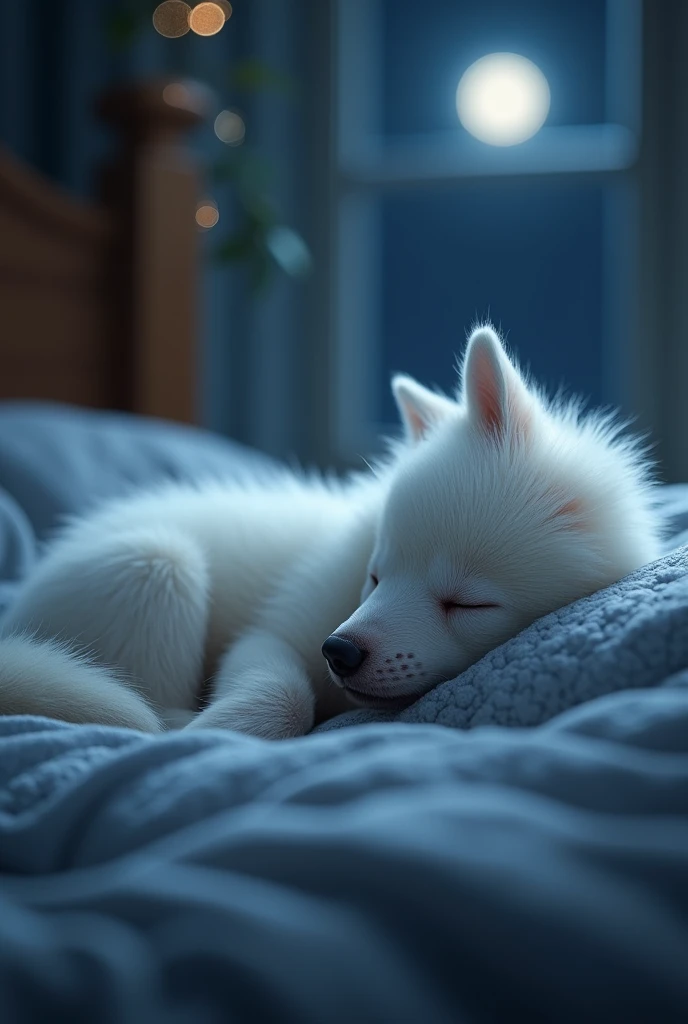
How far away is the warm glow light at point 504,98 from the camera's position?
4.00m

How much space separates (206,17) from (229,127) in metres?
0.49

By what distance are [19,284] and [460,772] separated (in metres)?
2.52

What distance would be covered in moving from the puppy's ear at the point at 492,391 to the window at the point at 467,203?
2753mm

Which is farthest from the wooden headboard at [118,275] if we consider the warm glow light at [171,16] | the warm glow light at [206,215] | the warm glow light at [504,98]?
the warm glow light at [504,98]

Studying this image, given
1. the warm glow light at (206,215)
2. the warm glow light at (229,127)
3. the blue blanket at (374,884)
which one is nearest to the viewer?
the blue blanket at (374,884)

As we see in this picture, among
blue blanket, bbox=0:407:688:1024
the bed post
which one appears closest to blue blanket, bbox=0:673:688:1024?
blue blanket, bbox=0:407:688:1024

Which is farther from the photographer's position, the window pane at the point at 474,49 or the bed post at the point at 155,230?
the window pane at the point at 474,49

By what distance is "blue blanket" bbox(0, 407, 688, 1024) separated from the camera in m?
0.54

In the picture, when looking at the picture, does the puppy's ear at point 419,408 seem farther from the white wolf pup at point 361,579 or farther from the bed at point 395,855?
the bed at point 395,855

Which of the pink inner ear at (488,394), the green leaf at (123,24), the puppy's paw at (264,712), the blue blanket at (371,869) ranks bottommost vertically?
the puppy's paw at (264,712)

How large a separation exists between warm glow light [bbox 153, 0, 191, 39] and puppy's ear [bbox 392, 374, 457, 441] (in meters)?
2.44

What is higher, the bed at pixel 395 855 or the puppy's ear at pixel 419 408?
the puppy's ear at pixel 419 408

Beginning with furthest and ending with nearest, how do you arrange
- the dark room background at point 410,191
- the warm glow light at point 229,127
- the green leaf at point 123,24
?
the warm glow light at point 229,127 < the dark room background at point 410,191 < the green leaf at point 123,24

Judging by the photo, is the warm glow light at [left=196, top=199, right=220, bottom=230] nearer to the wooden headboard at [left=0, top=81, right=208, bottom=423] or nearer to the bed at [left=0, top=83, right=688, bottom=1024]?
the wooden headboard at [left=0, top=81, right=208, bottom=423]
